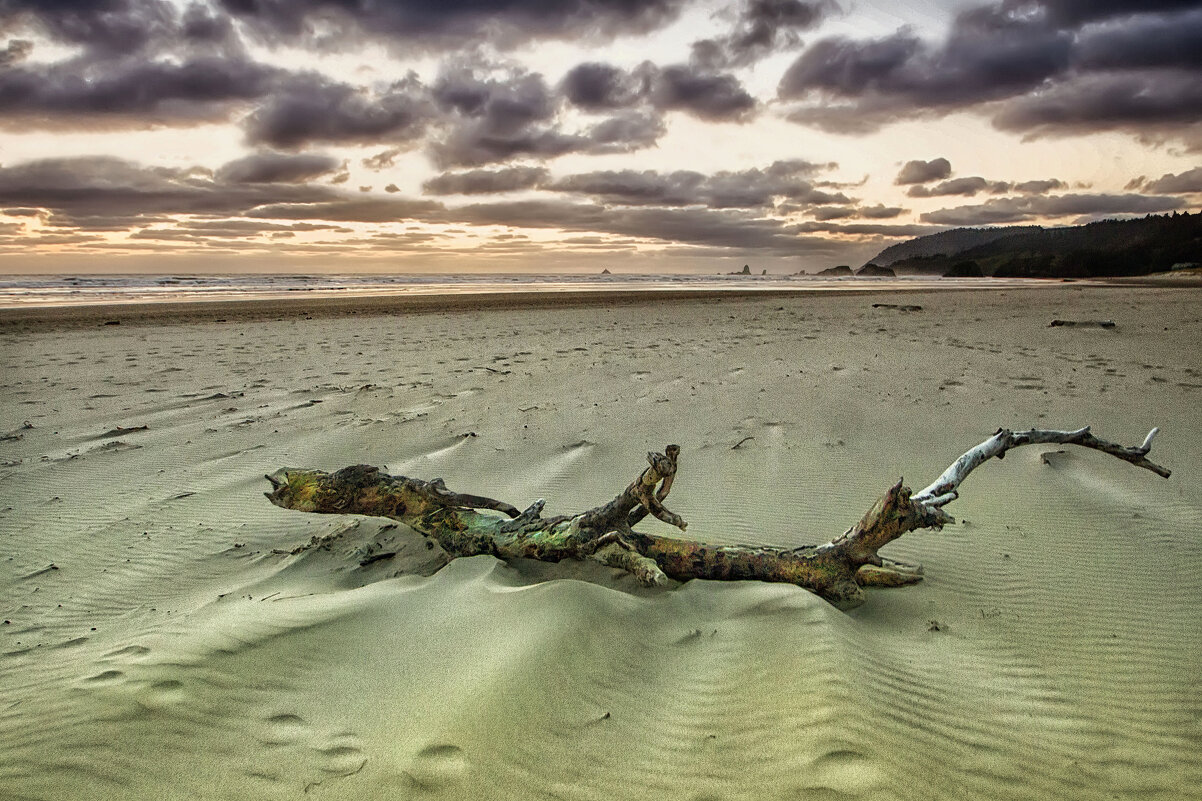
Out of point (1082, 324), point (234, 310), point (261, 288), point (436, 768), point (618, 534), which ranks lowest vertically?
point (436, 768)

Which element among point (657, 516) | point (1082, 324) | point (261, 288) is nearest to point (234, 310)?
point (261, 288)

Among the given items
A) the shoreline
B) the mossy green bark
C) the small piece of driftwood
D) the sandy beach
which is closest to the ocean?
the shoreline

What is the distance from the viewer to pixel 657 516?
279 centimetres

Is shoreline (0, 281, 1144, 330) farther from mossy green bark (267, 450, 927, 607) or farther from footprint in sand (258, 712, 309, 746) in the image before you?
footprint in sand (258, 712, 309, 746)

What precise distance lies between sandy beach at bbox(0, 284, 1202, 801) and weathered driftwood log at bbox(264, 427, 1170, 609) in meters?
0.12

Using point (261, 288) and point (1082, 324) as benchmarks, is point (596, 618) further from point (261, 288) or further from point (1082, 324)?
point (261, 288)

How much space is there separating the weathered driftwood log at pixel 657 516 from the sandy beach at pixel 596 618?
122 mm

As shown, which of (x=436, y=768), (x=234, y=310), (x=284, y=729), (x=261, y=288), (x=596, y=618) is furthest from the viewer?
(x=261, y=288)

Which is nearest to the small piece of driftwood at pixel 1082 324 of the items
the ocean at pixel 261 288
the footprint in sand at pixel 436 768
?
the footprint in sand at pixel 436 768

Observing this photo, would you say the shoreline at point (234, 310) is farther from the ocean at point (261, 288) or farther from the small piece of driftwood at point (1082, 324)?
the small piece of driftwood at point (1082, 324)

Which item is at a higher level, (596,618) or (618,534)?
(618,534)

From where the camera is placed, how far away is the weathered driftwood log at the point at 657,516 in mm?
2697

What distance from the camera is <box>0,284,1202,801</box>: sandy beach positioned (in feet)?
6.10

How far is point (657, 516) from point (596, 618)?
522mm
